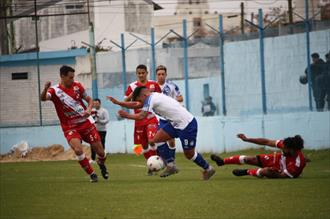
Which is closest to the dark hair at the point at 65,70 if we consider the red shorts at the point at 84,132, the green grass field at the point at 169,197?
the red shorts at the point at 84,132

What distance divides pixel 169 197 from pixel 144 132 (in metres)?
5.82

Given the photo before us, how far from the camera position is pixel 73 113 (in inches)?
704

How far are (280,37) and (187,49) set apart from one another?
535 centimetres

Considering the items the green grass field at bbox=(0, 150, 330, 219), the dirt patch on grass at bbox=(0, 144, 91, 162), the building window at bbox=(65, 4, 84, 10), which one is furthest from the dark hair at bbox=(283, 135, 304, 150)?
the building window at bbox=(65, 4, 84, 10)

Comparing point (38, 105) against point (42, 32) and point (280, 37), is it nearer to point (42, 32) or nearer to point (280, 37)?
point (280, 37)

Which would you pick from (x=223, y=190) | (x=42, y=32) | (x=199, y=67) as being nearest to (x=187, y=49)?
(x=199, y=67)

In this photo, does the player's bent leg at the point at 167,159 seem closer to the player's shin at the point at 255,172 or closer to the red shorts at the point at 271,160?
the player's shin at the point at 255,172

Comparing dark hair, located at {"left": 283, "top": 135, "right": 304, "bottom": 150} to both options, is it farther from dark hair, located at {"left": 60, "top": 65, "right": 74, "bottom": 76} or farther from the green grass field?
dark hair, located at {"left": 60, "top": 65, "right": 74, "bottom": 76}

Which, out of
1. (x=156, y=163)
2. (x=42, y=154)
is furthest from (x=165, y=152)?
(x=42, y=154)

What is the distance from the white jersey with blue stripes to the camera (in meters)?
16.2

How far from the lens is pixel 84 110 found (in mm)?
18031

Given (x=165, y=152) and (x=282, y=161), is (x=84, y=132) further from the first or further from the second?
(x=282, y=161)

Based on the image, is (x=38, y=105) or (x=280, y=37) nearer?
(x=280, y=37)

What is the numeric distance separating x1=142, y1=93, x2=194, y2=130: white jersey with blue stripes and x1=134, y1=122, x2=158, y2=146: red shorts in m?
2.70
